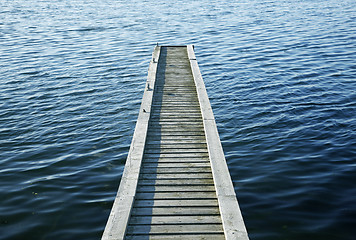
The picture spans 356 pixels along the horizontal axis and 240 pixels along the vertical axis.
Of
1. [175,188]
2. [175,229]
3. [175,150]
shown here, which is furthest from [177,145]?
[175,229]

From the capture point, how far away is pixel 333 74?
60.1 feet

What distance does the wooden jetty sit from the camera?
6785 mm

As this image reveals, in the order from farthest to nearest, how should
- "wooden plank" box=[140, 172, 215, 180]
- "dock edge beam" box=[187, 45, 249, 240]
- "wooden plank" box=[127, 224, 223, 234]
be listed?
"wooden plank" box=[140, 172, 215, 180], "wooden plank" box=[127, 224, 223, 234], "dock edge beam" box=[187, 45, 249, 240]

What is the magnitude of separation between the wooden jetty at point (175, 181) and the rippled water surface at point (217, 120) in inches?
52.4

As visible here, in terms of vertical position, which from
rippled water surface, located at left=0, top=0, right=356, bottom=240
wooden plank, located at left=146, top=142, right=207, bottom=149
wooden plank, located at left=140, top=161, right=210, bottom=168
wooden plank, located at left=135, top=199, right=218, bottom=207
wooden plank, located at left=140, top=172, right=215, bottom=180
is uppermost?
wooden plank, located at left=135, top=199, right=218, bottom=207

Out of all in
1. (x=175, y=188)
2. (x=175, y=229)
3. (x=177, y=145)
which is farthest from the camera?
(x=177, y=145)

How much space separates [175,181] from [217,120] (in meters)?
6.23

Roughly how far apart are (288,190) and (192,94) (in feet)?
16.7

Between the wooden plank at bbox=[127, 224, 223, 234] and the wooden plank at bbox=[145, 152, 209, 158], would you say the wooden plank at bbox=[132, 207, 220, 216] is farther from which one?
the wooden plank at bbox=[145, 152, 209, 158]

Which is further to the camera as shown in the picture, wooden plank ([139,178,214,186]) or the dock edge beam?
wooden plank ([139,178,214,186])

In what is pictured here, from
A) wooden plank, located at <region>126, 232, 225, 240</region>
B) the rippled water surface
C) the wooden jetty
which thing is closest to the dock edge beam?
the wooden jetty

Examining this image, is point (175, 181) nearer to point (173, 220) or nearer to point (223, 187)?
point (223, 187)

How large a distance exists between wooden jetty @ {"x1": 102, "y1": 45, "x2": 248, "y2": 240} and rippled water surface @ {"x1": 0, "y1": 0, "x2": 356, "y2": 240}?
1.33 m

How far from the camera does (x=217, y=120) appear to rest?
14.2 m
